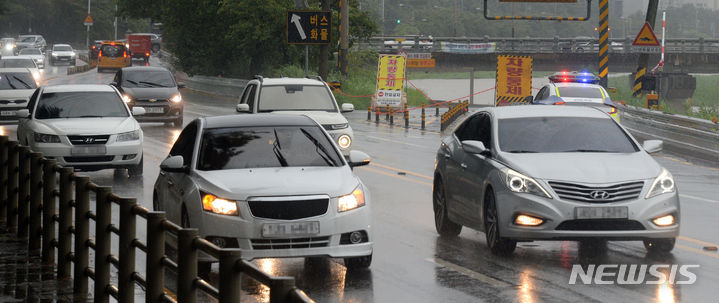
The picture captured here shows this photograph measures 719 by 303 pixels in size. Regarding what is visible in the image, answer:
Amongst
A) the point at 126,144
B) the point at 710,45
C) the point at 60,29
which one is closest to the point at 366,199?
the point at 126,144

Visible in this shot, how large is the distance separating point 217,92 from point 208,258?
164ft

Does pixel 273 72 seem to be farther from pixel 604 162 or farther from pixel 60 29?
pixel 60 29

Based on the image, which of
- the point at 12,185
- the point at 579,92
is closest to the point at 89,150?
the point at 12,185

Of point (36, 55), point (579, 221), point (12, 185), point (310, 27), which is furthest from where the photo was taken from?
point (36, 55)

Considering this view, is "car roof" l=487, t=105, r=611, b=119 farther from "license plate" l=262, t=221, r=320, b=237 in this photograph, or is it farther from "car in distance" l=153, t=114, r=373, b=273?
"license plate" l=262, t=221, r=320, b=237

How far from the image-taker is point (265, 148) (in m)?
11.8

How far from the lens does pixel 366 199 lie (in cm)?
1104

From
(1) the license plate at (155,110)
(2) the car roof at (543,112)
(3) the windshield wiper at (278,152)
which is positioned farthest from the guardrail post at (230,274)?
(1) the license plate at (155,110)

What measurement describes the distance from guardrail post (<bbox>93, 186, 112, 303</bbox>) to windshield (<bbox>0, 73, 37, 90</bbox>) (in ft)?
88.0

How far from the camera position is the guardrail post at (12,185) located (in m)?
13.0

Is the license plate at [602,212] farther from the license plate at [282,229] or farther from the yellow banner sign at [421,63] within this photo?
the yellow banner sign at [421,63]

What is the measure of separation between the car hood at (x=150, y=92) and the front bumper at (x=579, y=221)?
23.3 m

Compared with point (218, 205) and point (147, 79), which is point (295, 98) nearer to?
point (218, 205)

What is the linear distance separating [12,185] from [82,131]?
731 centimetres
